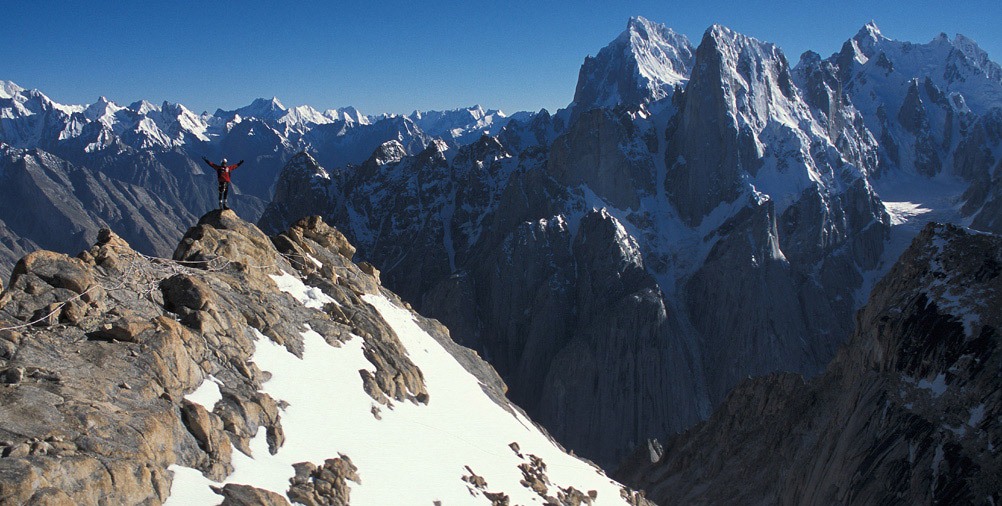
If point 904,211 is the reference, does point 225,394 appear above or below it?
below

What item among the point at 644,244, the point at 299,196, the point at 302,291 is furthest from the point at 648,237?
the point at 302,291

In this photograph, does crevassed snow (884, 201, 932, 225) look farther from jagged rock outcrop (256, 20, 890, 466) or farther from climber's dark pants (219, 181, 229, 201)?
climber's dark pants (219, 181, 229, 201)

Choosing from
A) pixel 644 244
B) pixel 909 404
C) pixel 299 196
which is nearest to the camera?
pixel 909 404

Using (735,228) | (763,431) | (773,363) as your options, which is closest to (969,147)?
(735,228)

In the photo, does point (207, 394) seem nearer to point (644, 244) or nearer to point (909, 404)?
point (909, 404)

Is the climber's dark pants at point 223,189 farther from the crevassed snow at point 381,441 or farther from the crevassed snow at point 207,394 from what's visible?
the crevassed snow at point 207,394

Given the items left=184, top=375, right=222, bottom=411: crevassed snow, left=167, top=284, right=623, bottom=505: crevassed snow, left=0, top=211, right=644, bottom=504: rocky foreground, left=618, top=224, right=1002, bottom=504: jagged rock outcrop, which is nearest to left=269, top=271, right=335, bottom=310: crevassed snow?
left=0, top=211, right=644, bottom=504: rocky foreground

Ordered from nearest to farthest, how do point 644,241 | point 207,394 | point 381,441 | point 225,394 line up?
1. point 207,394
2. point 225,394
3. point 381,441
4. point 644,241
